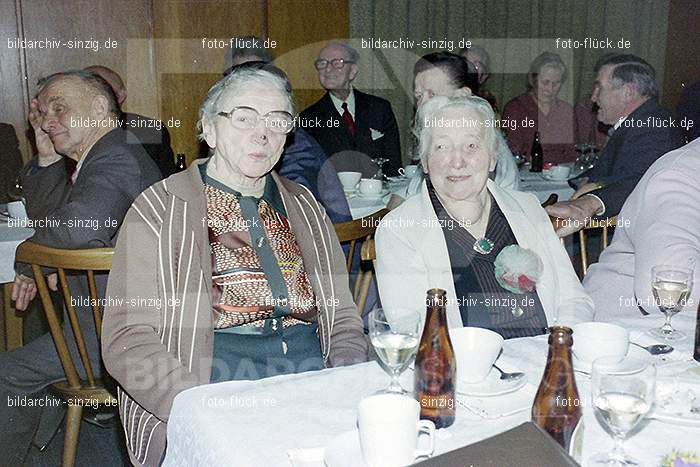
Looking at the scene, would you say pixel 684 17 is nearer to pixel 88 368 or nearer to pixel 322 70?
pixel 322 70

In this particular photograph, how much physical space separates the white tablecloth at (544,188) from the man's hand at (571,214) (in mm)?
1389

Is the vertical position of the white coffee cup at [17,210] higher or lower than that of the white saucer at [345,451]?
higher

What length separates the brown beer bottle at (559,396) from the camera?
1.04m

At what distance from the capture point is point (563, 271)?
2.04 metres

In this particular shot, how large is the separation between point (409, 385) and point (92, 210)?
4.14ft

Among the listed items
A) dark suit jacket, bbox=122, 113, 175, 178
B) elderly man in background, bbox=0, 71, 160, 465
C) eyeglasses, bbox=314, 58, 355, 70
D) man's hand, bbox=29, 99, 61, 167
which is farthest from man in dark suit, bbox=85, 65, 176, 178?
eyeglasses, bbox=314, 58, 355, 70

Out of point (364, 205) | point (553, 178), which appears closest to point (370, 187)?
point (364, 205)

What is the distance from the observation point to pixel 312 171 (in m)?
2.64

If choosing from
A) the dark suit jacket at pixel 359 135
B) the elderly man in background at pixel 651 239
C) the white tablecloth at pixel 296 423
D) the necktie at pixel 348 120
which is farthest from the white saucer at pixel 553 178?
the white tablecloth at pixel 296 423

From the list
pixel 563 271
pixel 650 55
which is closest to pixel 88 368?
pixel 563 271

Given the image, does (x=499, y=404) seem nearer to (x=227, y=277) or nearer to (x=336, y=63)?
(x=227, y=277)

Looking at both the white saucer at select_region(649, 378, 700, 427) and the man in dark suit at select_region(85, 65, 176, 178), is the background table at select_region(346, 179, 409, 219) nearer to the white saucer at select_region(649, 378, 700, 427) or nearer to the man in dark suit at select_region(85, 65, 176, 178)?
the man in dark suit at select_region(85, 65, 176, 178)

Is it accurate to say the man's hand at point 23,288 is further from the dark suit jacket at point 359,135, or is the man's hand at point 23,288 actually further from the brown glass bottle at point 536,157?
the brown glass bottle at point 536,157

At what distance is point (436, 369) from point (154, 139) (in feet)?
7.80
